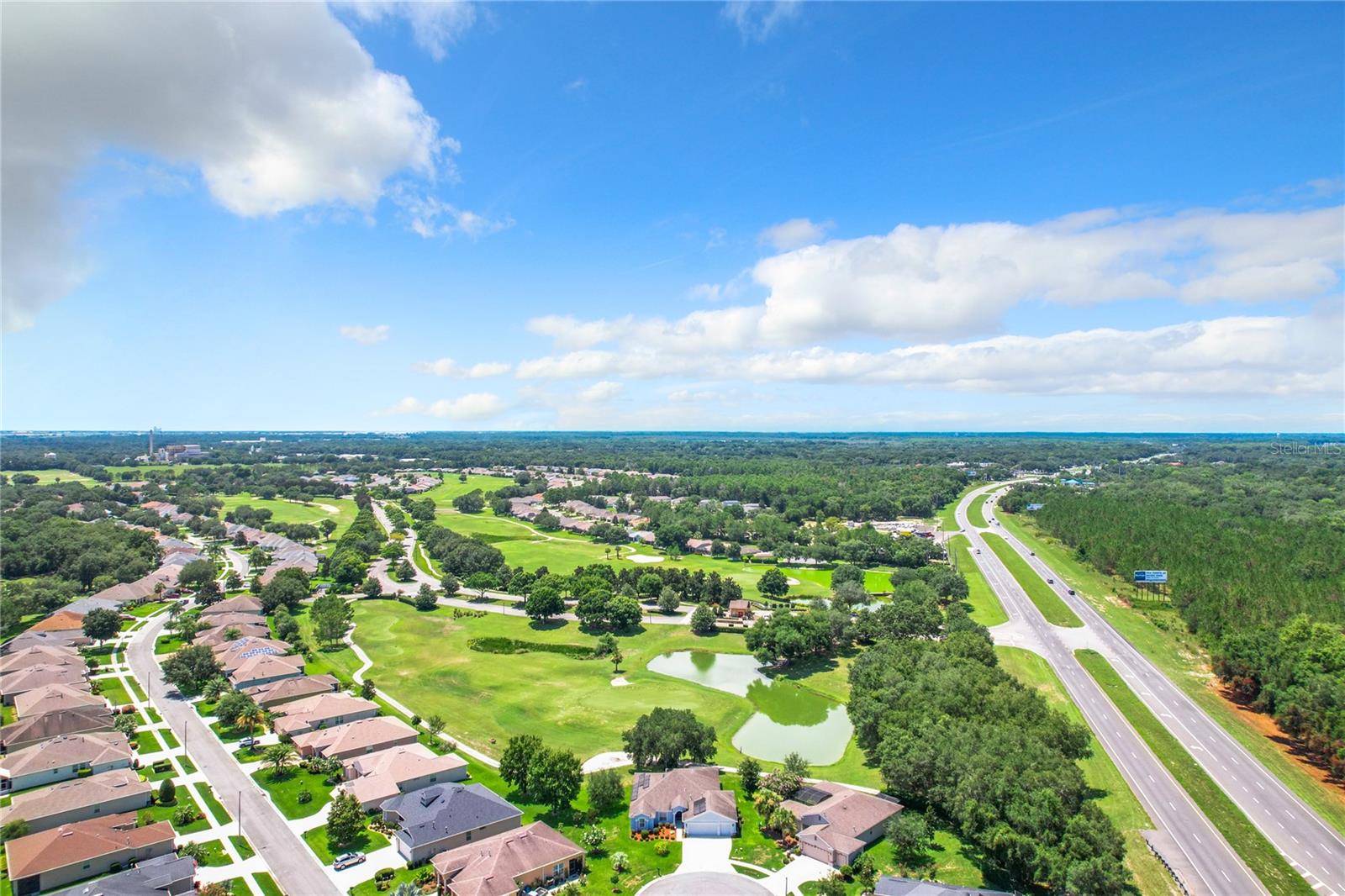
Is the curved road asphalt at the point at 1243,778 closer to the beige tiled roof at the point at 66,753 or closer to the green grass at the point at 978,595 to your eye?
the green grass at the point at 978,595

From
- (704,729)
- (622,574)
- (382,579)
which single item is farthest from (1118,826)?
(382,579)

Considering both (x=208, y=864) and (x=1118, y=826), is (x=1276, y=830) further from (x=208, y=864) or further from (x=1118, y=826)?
(x=208, y=864)

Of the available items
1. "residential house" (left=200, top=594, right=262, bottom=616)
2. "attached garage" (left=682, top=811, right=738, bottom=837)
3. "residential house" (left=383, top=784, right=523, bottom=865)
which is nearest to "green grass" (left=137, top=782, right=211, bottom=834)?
"residential house" (left=383, top=784, right=523, bottom=865)

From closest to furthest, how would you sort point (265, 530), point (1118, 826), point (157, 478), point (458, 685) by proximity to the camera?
point (1118, 826) → point (458, 685) → point (265, 530) → point (157, 478)

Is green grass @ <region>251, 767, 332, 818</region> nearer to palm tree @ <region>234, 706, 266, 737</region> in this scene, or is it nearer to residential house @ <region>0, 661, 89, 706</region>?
palm tree @ <region>234, 706, 266, 737</region>

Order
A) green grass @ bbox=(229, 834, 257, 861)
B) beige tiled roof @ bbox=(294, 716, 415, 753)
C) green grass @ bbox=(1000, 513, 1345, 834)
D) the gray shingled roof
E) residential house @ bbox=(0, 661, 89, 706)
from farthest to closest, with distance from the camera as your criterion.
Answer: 1. residential house @ bbox=(0, 661, 89, 706)
2. beige tiled roof @ bbox=(294, 716, 415, 753)
3. green grass @ bbox=(1000, 513, 1345, 834)
4. the gray shingled roof
5. green grass @ bbox=(229, 834, 257, 861)

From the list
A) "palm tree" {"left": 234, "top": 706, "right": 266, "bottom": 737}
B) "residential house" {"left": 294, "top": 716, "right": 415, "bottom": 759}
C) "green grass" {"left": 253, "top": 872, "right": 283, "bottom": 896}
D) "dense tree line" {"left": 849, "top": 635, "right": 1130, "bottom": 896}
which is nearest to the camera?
"dense tree line" {"left": 849, "top": 635, "right": 1130, "bottom": 896}

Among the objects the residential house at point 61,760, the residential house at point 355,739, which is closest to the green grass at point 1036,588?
the residential house at point 355,739
